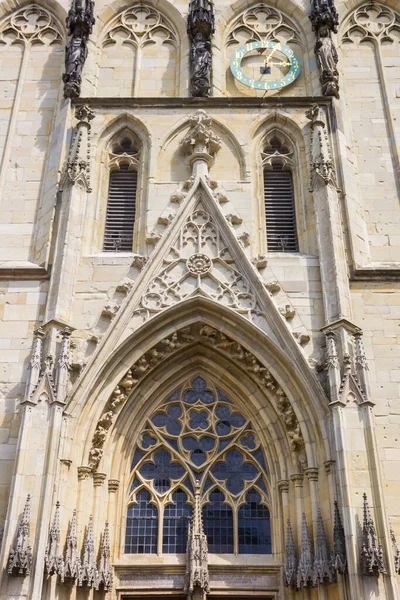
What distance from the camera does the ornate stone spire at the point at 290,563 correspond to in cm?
1212

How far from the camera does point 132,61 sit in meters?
18.6

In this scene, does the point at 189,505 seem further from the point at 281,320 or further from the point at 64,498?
the point at 281,320

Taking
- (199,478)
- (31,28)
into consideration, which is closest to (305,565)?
(199,478)

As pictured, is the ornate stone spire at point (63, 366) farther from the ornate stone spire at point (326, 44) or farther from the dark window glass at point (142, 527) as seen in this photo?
the ornate stone spire at point (326, 44)

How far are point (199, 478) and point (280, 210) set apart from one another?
6023mm

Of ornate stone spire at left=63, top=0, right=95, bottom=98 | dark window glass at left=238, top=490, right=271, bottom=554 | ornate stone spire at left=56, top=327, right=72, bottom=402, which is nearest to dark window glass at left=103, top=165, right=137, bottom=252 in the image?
ornate stone spire at left=63, top=0, right=95, bottom=98

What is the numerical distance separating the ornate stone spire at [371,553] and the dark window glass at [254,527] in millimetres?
2336

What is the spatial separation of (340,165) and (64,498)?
356 inches

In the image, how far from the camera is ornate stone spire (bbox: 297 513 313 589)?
11812mm

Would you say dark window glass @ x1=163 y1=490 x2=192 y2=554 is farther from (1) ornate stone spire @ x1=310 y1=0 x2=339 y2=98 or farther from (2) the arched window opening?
(1) ornate stone spire @ x1=310 y1=0 x2=339 y2=98

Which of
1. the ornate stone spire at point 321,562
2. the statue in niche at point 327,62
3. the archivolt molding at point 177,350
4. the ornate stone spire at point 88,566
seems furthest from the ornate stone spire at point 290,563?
the statue in niche at point 327,62

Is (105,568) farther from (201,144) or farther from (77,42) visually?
(77,42)

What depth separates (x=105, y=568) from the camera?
12195mm

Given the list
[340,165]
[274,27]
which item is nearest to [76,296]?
[340,165]
